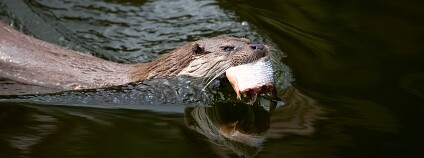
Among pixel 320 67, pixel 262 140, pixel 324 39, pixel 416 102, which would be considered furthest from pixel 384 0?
pixel 262 140

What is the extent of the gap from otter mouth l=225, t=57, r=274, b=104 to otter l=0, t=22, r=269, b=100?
0.12 metres

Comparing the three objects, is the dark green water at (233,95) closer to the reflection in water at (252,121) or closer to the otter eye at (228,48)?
the reflection in water at (252,121)

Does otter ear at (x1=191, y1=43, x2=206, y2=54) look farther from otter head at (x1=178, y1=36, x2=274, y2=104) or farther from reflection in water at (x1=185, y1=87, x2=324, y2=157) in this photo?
reflection in water at (x1=185, y1=87, x2=324, y2=157)

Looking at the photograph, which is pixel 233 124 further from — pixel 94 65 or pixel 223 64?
pixel 94 65

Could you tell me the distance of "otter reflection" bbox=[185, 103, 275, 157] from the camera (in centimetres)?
299

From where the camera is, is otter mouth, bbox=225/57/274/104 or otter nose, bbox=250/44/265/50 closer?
otter mouth, bbox=225/57/274/104

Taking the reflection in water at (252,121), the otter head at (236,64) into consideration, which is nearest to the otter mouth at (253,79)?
the otter head at (236,64)

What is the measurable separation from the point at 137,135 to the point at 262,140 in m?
0.52

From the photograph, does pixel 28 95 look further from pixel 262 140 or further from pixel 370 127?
pixel 370 127

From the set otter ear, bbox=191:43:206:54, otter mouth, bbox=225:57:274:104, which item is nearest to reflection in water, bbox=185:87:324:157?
otter mouth, bbox=225:57:274:104

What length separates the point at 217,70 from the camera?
3533 millimetres

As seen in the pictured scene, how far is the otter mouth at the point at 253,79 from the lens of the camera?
3.24 metres

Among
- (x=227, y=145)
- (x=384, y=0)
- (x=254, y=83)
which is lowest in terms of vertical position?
(x=227, y=145)

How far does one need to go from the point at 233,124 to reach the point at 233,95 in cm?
42
